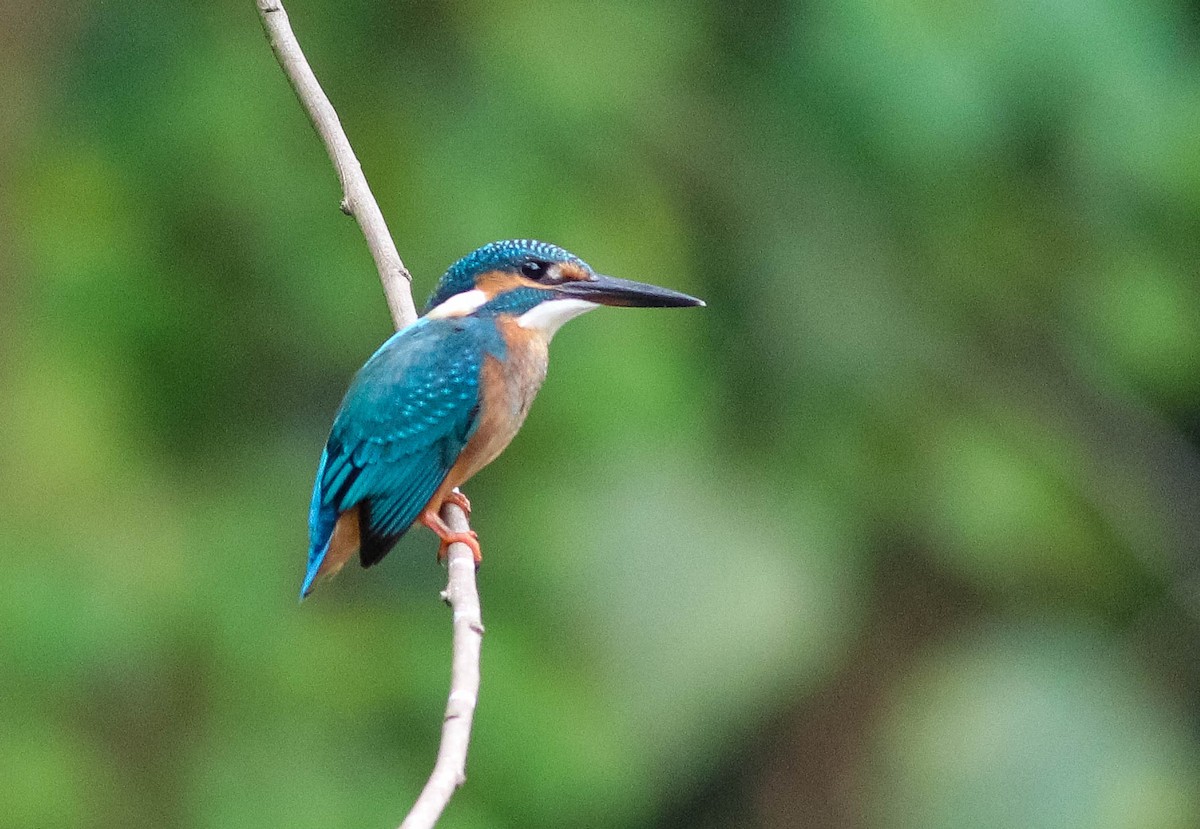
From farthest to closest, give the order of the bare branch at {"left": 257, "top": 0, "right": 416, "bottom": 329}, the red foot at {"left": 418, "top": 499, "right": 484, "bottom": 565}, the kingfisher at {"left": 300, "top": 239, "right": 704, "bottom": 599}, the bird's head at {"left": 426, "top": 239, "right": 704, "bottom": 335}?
the bird's head at {"left": 426, "top": 239, "right": 704, "bottom": 335}
the kingfisher at {"left": 300, "top": 239, "right": 704, "bottom": 599}
the red foot at {"left": 418, "top": 499, "right": 484, "bottom": 565}
the bare branch at {"left": 257, "top": 0, "right": 416, "bottom": 329}

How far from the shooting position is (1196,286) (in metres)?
3.71

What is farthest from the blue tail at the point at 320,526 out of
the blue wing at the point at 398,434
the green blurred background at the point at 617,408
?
the green blurred background at the point at 617,408

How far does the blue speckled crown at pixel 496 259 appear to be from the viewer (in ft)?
8.23

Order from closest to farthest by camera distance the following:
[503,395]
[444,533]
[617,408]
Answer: [444,533] → [503,395] → [617,408]

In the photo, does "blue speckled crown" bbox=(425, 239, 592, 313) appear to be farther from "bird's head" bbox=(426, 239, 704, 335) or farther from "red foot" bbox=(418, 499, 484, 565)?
"red foot" bbox=(418, 499, 484, 565)

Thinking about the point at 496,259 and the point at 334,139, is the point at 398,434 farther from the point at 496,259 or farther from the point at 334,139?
the point at 334,139

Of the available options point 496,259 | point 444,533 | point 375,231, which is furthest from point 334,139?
point 444,533

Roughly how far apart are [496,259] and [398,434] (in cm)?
33

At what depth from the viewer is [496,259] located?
99.9 inches

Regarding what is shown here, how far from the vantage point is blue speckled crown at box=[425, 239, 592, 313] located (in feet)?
8.23

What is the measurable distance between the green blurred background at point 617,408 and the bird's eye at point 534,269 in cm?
80

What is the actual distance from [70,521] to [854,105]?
1.77 metres

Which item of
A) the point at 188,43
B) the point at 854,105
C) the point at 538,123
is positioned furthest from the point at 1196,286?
the point at 188,43

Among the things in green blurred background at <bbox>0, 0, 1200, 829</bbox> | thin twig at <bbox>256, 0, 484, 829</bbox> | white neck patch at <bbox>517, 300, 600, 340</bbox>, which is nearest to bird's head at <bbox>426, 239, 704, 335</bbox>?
white neck patch at <bbox>517, 300, 600, 340</bbox>
